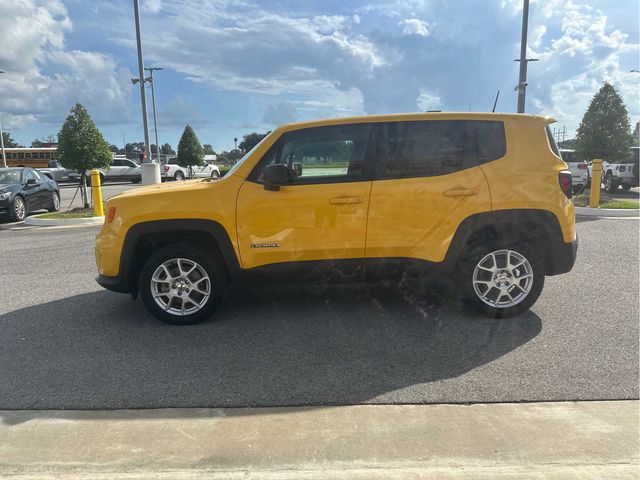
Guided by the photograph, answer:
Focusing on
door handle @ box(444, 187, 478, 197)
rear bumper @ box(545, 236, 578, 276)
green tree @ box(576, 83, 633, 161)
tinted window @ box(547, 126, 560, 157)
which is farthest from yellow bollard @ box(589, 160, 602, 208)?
door handle @ box(444, 187, 478, 197)

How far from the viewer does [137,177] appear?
3116 cm

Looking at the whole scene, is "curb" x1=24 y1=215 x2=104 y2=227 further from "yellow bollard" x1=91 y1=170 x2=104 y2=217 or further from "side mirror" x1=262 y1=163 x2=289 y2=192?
"side mirror" x1=262 y1=163 x2=289 y2=192

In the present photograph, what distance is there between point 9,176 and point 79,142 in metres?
1.97

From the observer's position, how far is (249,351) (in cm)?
390

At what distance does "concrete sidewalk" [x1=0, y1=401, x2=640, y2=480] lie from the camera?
8.16ft

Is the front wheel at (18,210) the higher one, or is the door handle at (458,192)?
the door handle at (458,192)

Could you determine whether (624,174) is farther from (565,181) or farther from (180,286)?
(180,286)

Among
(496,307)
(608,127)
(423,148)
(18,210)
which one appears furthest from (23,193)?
(608,127)

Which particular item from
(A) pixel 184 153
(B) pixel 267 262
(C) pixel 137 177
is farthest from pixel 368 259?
(A) pixel 184 153

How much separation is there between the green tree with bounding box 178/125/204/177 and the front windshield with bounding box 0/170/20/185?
73.5 ft

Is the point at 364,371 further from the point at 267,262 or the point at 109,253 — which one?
the point at 109,253

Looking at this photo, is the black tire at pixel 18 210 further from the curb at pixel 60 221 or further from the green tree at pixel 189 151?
the green tree at pixel 189 151

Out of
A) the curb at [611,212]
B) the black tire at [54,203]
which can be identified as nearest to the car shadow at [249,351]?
the curb at [611,212]

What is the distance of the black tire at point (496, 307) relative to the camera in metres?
4.38
